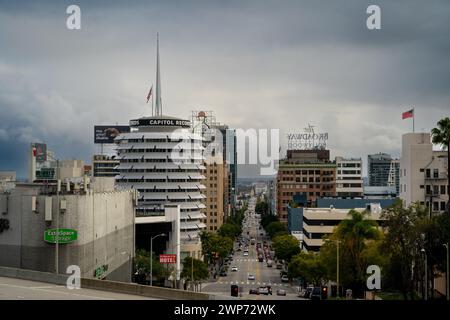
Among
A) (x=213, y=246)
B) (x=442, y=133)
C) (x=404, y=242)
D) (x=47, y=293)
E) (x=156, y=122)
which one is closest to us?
(x=47, y=293)

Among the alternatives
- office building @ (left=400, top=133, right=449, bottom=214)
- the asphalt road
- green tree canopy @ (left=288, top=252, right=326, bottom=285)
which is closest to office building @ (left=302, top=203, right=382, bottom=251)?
green tree canopy @ (left=288, top=252, right=326, bottom=285)

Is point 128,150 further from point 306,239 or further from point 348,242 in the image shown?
point 348,242

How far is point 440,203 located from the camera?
9619cm

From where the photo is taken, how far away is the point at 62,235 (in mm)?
57875

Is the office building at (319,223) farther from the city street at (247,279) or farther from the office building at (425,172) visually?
the office building at (425,172)

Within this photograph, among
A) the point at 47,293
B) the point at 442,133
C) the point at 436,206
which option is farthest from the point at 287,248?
the point at 47,293

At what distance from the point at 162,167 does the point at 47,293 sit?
107 m

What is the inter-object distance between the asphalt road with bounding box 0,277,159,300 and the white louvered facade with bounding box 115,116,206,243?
334ft

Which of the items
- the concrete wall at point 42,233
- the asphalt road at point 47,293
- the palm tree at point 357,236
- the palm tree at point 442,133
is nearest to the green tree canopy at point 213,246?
the palm tree at point 357,236

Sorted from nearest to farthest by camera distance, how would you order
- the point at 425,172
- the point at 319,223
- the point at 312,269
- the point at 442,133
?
the point at 442,133, the point at 312,269, the point at 425,172, the point at 319,223

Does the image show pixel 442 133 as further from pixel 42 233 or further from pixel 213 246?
pixel 213 246

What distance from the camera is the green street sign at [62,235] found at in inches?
2277

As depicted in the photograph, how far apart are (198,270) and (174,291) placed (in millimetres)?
76822
